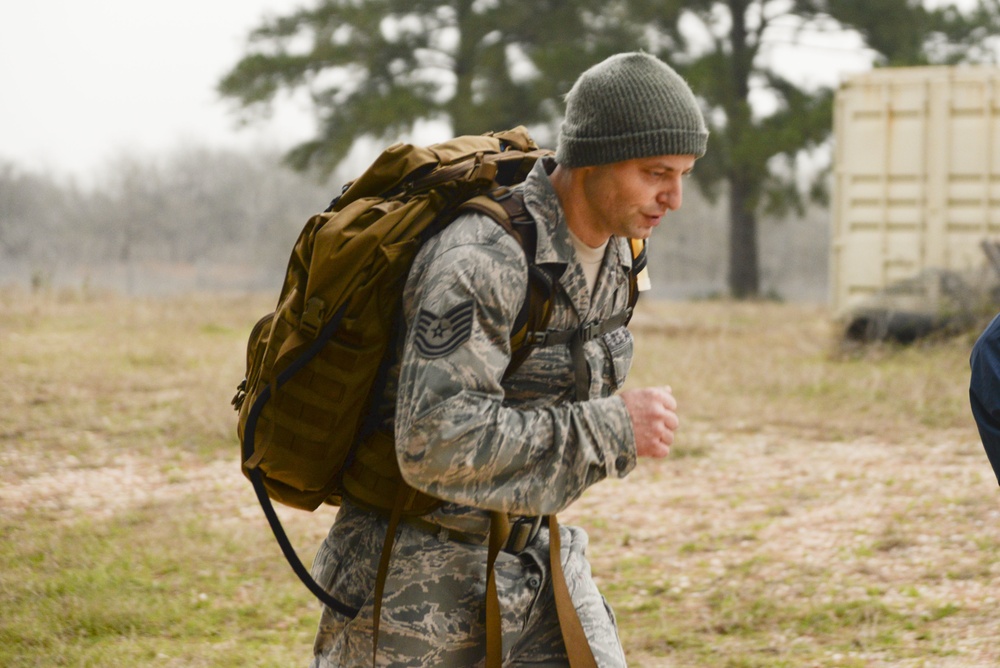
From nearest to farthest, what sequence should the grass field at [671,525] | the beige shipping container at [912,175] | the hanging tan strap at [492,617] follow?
1. the hanging tan strap at [492,617]
2. the grass field at [671,525]
3. the beige shipping container at [912,175]

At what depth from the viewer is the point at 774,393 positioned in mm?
9695

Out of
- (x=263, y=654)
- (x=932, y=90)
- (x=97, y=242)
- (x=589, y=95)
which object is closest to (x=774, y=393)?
(x=932, y=90)

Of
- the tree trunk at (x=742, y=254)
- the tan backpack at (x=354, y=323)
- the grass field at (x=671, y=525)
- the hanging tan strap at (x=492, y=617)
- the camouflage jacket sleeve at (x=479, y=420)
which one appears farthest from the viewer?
the tree trunk at (x=742, y=254)

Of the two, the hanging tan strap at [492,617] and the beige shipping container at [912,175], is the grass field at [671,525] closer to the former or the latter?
the beige shipping container at [912,175]

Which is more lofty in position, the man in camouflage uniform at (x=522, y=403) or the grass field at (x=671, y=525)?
the man in camouflage uniform at (x=522, y=403)

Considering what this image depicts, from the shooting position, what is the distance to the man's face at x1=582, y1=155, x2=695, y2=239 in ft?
7.34

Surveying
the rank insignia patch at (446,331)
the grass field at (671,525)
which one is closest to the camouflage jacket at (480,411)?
the rank insignia patch at (446,331)

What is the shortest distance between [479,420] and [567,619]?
0.59 metres

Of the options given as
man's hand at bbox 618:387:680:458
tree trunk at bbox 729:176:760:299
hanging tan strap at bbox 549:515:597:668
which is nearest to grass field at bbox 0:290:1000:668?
hanging tan strap at bbox 549:515:597:668

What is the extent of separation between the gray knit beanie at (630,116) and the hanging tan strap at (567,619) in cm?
76

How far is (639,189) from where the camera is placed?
2.24m

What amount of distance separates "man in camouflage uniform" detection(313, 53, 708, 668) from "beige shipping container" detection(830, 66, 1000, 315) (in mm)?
10146

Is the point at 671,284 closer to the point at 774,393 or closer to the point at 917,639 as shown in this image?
the point at 774,393

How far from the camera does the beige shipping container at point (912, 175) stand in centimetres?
1211
